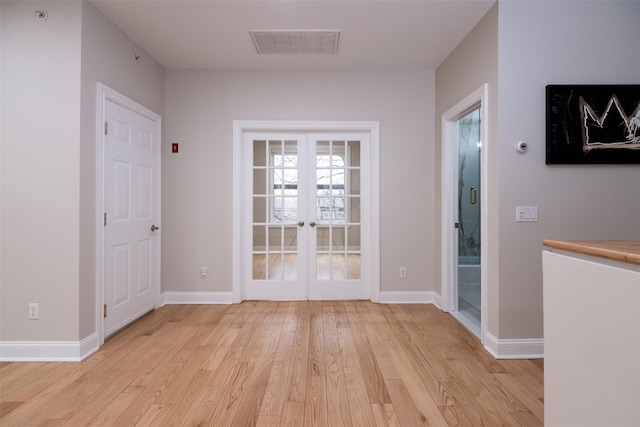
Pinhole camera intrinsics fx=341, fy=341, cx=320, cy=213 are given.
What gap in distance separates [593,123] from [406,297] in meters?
2.38

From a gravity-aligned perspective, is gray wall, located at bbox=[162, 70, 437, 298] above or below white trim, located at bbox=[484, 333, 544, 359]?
above

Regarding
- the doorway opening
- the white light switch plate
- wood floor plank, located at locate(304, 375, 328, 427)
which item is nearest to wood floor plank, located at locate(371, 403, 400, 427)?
wood floor plank, located at locate(304, 375, 328, 427)

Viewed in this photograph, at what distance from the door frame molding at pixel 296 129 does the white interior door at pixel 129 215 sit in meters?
0.82

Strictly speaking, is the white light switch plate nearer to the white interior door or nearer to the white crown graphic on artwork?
the white crown graphic on artwork

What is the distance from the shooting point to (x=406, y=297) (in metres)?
3.92

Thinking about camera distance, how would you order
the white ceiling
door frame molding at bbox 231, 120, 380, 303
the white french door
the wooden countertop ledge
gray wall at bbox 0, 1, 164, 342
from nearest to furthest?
the wooden countertop ledge
gray wall at bbox 0, 1, 164, 342
the white ceiling
door frame molding at bbox 231, 120, 380, 303
the white french door

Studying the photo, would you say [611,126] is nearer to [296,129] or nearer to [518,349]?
[518,349]

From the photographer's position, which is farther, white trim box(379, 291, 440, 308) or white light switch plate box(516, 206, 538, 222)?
white trim box(379, 291, 440, 308)

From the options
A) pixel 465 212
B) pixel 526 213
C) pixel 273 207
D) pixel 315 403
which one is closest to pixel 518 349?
pixel 526 213

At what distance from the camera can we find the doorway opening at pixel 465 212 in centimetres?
277

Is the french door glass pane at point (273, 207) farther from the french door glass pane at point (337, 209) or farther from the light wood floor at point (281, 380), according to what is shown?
the light wood floor at point (281, 380)

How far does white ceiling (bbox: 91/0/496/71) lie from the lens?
2.66 m

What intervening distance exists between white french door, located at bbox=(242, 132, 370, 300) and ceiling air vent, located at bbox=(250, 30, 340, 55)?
0.92 meters

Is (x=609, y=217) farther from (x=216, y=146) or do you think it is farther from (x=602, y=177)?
(x=216, y=146)
